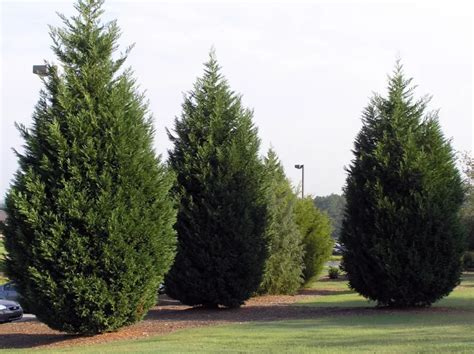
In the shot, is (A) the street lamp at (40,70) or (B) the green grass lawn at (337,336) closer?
(B) the green grass lawn at (337,336)

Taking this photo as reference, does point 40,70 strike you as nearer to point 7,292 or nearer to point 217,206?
point 217,206

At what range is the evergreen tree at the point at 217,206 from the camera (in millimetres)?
21156

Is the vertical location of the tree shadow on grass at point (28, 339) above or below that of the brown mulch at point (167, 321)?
below

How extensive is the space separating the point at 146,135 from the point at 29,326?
282 inches

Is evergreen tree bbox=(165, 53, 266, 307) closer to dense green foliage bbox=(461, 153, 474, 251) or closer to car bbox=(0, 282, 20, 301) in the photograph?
car bbox=(0, 282, 20, 301)

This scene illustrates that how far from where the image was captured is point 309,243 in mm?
33094

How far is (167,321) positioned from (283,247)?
33.5ft

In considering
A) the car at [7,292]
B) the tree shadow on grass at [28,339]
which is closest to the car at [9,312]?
the car at [7,292]

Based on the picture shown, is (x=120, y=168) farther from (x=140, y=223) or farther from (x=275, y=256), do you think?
(x=275, y=256)

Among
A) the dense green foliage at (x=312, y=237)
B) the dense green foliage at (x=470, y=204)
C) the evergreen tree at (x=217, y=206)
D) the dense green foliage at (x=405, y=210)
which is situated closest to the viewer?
the dense green foliage at (x=405, y=210)

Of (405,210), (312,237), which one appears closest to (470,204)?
(312,237)

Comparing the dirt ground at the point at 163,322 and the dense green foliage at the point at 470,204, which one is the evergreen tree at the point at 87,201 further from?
the dense green foliage at the point at 470,204

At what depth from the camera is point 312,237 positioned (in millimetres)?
33062

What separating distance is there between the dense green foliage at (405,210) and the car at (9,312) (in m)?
10.5
